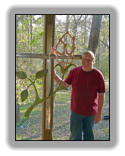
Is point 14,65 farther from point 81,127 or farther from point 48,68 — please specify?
point 81,127

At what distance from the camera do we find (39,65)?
1696 millimetres

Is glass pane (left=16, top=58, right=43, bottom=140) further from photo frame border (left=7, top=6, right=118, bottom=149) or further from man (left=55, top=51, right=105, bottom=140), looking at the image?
man (left=55, top=51, right=105, bottom=140)

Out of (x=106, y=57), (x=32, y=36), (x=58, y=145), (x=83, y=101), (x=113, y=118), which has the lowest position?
(x=58, y=145)

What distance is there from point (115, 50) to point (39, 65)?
19.7 inches

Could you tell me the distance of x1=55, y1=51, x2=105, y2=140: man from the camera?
5.41ft

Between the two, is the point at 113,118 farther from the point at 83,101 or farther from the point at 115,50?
the point at 115,50

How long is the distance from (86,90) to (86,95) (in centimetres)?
3

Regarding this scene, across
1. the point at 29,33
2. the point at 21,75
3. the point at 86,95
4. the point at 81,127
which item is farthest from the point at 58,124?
the point at 29,33

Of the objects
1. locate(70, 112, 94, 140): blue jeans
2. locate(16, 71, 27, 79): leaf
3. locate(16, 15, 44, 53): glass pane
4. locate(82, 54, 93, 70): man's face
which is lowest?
locate(70, 112, 94, 140): blue jeans

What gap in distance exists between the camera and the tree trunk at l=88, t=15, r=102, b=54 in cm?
171

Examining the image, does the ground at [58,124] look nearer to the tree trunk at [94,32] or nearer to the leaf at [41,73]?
the leaf at [41,73]

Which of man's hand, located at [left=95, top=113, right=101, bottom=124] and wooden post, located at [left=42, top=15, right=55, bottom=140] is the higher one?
wooden post, located at [left=42, top=15, right=55, bottom=140]

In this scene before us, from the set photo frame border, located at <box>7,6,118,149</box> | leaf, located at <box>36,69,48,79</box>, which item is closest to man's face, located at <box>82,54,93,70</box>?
photo frame border, located at <box>7,6,118,149</box>

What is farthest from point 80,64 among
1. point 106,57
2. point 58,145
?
point 58,145
